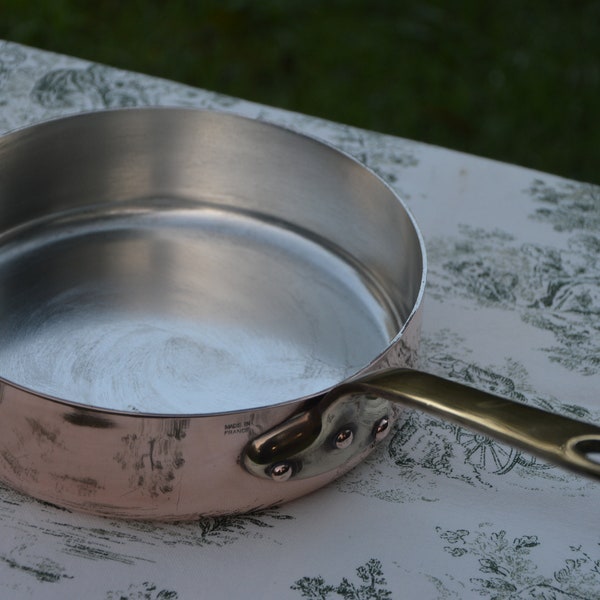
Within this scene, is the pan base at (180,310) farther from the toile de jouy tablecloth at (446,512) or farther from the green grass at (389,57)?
the green grass at (389,57)

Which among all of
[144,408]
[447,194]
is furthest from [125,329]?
[447,194]

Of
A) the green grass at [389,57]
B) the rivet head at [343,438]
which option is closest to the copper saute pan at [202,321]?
the rivet head at [343,438]

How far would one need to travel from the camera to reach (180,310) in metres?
0.74

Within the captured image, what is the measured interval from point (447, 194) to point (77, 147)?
0.99 feet

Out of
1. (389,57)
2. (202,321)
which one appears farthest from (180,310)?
(389,57)

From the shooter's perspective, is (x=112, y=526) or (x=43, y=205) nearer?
(x=112, y=526)

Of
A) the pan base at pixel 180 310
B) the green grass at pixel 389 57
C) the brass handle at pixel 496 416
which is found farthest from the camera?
the green grass at pixel 389 57

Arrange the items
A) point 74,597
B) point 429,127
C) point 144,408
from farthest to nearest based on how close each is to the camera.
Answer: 1. point 429,127
2. point 144,408
3. point 74,597

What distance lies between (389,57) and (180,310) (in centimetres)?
111

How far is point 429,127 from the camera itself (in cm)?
164

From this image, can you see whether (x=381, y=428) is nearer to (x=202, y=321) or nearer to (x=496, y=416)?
(x=496, y=416)

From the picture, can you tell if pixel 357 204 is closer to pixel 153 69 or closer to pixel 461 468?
pixel 461 468

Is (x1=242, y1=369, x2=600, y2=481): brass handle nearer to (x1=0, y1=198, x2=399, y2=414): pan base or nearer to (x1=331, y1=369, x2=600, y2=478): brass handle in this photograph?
(x1=331, y1=369, x2=600, y2=478): brass handle

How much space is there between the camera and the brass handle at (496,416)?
1.56 feet
